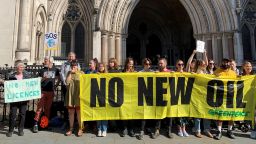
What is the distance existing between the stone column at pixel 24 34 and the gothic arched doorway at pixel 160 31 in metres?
11.4

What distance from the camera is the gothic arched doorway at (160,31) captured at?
24.6 m

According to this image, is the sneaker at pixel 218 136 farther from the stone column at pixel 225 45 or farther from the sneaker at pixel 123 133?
the stone column at pixel 225 45

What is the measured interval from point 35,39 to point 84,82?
33.9ft

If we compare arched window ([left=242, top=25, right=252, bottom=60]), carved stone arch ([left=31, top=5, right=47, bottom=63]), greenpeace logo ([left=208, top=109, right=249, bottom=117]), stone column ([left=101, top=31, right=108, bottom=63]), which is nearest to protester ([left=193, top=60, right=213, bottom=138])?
greenpeace logo ([left=208, top=109, right=249, bottom=117])

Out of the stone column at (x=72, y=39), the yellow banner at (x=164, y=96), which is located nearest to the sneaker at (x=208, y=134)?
the yellow banner at (x=164, y=96)

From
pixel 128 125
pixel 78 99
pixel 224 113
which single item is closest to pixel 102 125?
pixel 128 125

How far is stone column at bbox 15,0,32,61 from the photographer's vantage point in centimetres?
1473

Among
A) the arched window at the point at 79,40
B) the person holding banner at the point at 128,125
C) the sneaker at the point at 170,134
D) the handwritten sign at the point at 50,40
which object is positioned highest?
the arched window at the point at 79,40

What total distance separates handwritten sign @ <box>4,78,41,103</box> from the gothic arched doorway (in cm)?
1778

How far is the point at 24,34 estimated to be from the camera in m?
14.9

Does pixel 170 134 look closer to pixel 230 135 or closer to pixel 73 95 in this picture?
pixel 230 135

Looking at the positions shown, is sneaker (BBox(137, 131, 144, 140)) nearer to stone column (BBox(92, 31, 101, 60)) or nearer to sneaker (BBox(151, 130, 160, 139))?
sneaker (BBox(151, 130, 160, 139))

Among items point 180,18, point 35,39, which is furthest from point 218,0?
point 35,39

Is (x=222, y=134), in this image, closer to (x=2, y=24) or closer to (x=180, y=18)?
(x=2, y=24)
